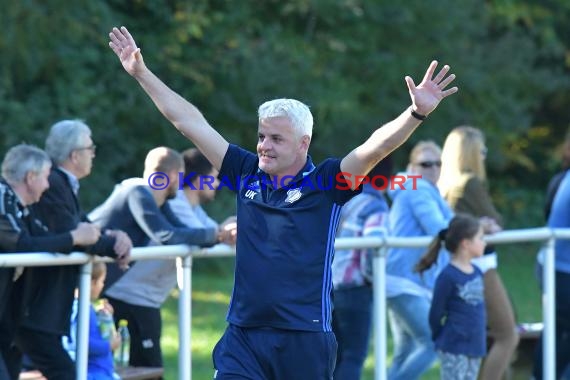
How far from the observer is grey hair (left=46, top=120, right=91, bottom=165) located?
23.7 feet

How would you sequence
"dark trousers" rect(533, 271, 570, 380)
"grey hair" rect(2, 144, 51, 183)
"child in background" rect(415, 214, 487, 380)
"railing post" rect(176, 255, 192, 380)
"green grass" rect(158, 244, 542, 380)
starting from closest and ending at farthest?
"grey hair" rect(2, 144, 51, 183) < "railing post" rect(176, 255, 192, 380) < "child in background" rect(415, 214, 487, 380) < "dark trousers" rect(533, 271, 570, 380) < "green grass" rect(158, 244, 542, 380)

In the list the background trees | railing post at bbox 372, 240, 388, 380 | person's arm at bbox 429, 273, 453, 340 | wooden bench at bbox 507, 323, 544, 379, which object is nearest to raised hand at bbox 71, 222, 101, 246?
railing post at bbox 372, 240, 388, 380

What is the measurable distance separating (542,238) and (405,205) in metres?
0.90

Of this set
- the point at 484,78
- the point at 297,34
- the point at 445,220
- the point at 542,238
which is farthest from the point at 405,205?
the point at 484,78

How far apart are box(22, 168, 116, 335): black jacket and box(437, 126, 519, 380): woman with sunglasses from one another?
279 centimetres

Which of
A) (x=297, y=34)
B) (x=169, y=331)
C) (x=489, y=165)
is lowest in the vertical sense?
(x=169, y=331)

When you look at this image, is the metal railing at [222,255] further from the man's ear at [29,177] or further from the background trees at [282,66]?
the background trees at [282,66]

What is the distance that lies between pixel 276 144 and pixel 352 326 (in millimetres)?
3047

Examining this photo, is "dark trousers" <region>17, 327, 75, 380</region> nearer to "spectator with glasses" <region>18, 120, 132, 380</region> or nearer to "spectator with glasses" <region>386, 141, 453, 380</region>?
"spectator with glasses" <region>18, 120, 132, 380</region>

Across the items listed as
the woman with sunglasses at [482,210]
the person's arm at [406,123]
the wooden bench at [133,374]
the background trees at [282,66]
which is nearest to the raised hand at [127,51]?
the person's arm at [406,123]

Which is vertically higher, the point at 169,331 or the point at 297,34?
the point at 297,34

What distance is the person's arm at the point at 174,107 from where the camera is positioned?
5844 mm

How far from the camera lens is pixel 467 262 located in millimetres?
8094

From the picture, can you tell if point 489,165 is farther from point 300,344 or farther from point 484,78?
point 300,344
